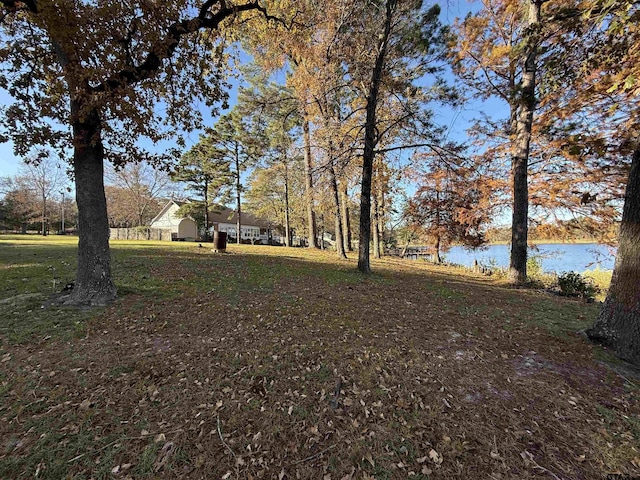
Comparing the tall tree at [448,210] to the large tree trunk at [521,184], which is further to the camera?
the tall tree at [448,210]

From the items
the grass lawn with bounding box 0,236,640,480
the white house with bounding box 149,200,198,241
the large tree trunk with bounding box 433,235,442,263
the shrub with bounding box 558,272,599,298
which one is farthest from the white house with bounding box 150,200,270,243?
the shrub with bounding box 558,272,599,298

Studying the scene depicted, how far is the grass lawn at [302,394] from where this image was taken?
6.82 ft

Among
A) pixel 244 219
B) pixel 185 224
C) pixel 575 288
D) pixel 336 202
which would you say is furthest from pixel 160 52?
pixel 244 219

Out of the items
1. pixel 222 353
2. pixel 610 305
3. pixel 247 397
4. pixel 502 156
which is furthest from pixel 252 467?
pixel 502 156

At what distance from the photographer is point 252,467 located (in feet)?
6.71

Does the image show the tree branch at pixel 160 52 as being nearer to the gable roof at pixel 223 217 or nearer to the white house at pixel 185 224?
the gable roof at pixel 223 217

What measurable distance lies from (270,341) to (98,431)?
1.87m

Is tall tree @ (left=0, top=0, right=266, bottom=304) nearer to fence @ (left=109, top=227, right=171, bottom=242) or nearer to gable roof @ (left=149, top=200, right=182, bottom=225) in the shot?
fence @ (left=109, top=227, right=171, bottom=242)

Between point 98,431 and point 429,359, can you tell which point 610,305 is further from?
point 98,431

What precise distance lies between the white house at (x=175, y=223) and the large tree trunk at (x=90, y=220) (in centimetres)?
3053

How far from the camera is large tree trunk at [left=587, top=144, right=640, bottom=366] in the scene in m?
3.44

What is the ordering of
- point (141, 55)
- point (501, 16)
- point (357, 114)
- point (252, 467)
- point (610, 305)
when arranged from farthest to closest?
point (357, 114) < point (501, 16) < point (141, 55) < point (610, 305) < point (252, 467)

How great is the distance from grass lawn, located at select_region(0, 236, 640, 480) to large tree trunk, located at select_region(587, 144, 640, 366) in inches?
10.7

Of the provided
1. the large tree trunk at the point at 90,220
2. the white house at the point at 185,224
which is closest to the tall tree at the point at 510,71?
the large tree trunk at the point at 90,220
